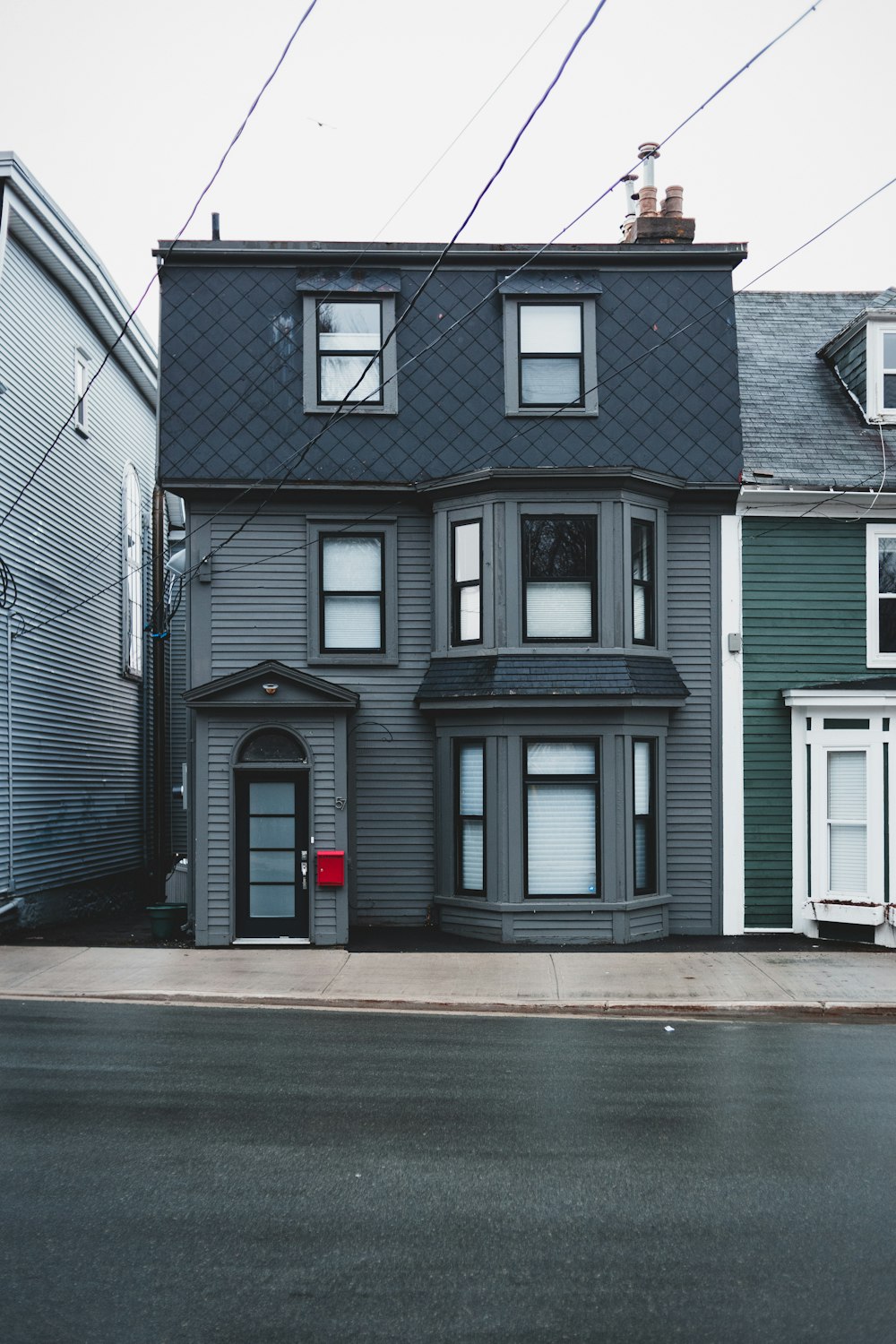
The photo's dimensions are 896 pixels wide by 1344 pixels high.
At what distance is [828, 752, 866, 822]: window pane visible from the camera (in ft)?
54.0

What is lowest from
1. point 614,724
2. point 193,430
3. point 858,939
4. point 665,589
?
point 858,939

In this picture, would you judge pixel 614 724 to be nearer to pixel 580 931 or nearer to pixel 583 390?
pixel 580 931

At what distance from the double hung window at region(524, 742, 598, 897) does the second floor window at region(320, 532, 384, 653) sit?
2.84m

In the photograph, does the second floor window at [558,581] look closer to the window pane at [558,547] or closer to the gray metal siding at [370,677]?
the window pane at [558,547]

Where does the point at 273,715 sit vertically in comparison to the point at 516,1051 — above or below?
above

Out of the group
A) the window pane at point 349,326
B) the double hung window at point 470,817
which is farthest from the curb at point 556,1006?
the window pane at point 349,326

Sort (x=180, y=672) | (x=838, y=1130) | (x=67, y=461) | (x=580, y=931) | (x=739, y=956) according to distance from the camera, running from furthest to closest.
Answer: (x=180, y=672) → (x=67, y=461) → (x=580, y=931) → (x=739, y=956) → (x=838, y=1130)

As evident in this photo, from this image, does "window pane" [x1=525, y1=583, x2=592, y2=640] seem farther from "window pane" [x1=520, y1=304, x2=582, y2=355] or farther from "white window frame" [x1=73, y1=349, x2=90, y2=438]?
"white window frame" [x1=73, y1=349, x2=90, y2=438]

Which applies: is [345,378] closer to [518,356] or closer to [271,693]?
[518,356]

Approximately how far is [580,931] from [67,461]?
11884 millimetres

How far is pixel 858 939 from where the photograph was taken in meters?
16.3

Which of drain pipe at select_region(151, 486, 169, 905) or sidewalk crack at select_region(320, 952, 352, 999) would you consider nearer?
sidewalk crack at select_region(320, 952, 352, 999)

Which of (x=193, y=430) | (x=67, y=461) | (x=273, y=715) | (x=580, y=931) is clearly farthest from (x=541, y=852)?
(x=67, y=461)

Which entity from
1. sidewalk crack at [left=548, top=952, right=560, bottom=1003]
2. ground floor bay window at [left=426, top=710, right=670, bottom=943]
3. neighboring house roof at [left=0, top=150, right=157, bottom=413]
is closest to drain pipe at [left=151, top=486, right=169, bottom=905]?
neighboring house roof at [left=0, top=150, right=157, bottom=413]
